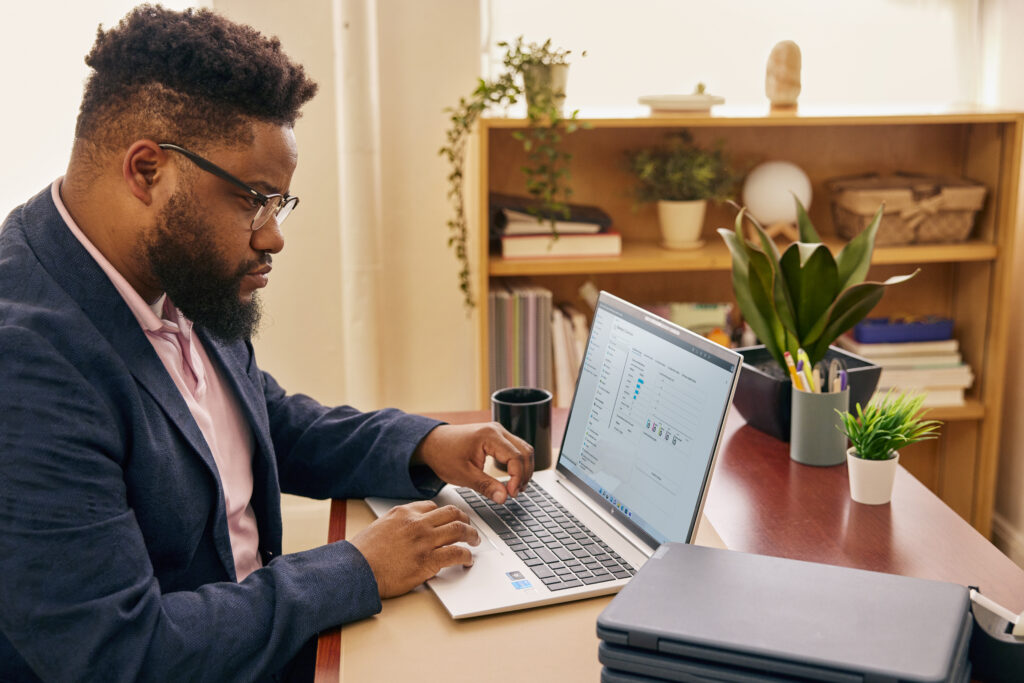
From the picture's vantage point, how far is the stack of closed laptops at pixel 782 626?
728 millimetres

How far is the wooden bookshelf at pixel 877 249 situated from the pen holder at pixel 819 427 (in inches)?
44.5

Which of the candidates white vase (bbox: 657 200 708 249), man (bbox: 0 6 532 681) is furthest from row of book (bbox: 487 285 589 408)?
man (bbox: 0 6 532 681)

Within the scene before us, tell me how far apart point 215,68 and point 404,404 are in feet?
6.08

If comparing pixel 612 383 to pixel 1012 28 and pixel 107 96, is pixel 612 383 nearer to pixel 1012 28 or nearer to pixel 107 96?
pixel 107 96

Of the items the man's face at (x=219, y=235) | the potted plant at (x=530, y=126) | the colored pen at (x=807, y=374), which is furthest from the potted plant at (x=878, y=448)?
the potted plant at (x=530, y=126)

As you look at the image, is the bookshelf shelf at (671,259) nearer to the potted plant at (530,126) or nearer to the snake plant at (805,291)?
the potted plant at (530,126)

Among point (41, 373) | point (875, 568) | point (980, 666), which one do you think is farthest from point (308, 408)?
point (980, 666)

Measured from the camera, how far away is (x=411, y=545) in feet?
3.59

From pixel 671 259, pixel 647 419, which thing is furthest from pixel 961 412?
pixel 647 419

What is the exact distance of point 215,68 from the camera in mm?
1073

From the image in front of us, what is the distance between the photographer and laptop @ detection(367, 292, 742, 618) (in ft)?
3.49

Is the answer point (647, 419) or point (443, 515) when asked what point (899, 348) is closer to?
point (647, 419)

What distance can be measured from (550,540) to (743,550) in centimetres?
24

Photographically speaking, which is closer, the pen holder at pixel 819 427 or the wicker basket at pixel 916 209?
the pen holder at pixel 819 427
